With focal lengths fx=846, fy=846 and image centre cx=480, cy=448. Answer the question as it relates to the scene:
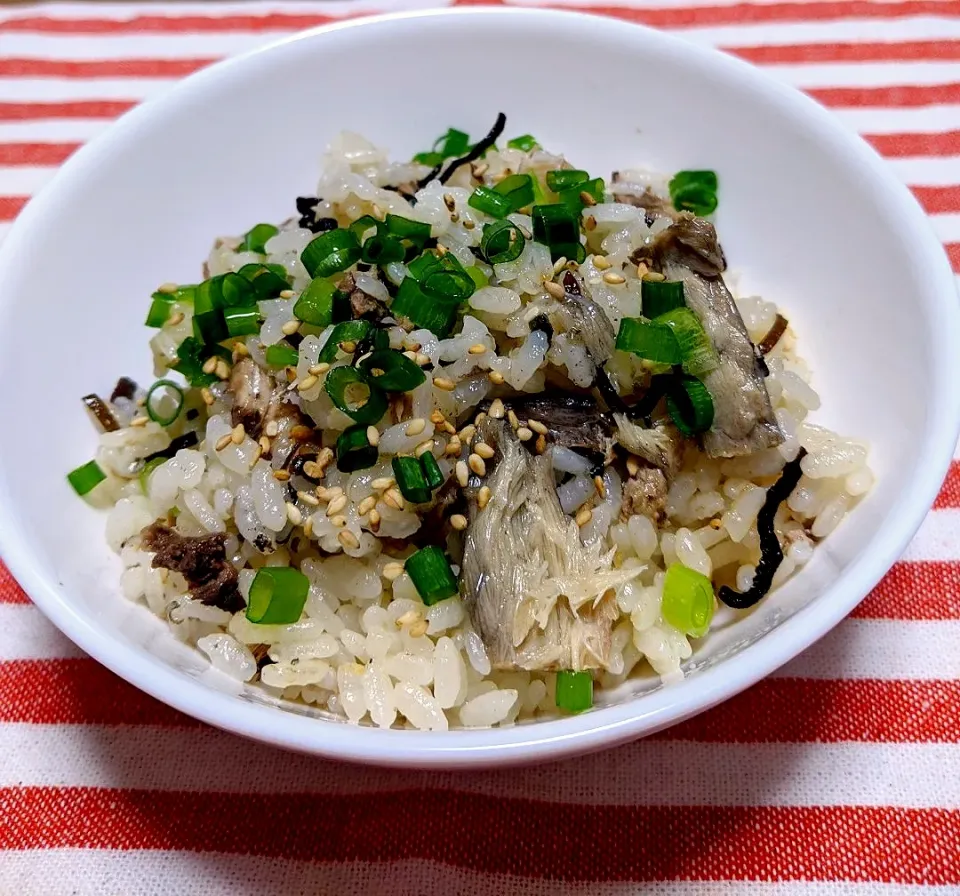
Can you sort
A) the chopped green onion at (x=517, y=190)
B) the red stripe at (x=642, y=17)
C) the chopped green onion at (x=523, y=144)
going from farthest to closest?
the red stripe at (x=642, y=17) < the chopped green onion at (x=523, y=144) < the chopped green onion at (x=517, y=190)

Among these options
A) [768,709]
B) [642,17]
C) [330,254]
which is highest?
[642,17]

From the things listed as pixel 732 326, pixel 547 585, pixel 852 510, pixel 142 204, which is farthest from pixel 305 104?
pixel 852 510

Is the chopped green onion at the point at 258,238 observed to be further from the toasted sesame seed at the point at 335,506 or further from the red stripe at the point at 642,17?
the red stripe at the point at 642,17

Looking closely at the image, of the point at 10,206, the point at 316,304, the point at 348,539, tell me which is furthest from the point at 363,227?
the point at 10,206

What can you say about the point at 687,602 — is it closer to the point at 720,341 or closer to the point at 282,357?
the point at 720,341

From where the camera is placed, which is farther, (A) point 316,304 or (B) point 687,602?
(A) point 316,304

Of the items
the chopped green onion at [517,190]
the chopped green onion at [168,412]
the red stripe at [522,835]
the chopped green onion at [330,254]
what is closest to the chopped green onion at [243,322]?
the chopped green onion at [330,254]
